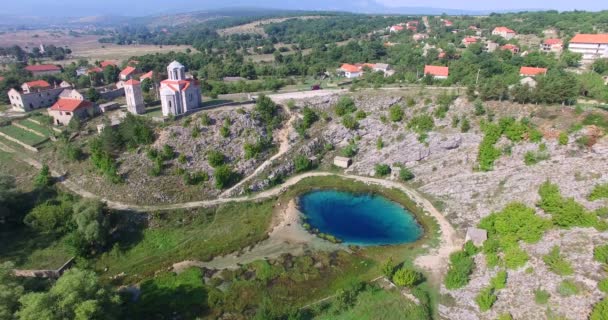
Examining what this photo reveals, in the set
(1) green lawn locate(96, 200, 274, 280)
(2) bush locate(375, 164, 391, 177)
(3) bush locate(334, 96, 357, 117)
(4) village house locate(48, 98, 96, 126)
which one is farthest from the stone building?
(2) bush locate(375, 164, 391, 177)

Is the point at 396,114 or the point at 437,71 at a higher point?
the point at 437,71

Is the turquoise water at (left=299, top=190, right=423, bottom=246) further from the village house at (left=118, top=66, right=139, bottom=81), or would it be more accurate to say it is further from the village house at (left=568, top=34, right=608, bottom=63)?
the village house at (left=568, top=34, right=608, bottom=63)

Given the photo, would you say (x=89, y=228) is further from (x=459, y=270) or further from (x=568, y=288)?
(x=568, y=288)

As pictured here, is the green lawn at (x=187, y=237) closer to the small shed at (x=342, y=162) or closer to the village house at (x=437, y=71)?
the small shed at (x=342, y=162)

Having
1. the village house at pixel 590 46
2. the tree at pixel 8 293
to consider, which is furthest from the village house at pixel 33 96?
the village house at pixel 590 46

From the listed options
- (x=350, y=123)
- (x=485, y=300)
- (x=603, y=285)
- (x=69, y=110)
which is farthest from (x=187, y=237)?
(x=603, y=285)

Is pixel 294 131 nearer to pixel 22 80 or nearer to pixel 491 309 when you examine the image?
pixel 491 309
